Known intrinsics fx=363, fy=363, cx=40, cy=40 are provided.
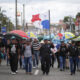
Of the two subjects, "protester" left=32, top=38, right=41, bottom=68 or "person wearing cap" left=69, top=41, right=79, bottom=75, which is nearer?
"person wearing cap" left=69, top=41, right=79, bottom=75

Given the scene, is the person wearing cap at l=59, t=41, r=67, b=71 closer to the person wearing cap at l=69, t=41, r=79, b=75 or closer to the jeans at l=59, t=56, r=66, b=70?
the jeans at l=59, t=56, r=66, b=70

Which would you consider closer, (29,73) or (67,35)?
(29,73)

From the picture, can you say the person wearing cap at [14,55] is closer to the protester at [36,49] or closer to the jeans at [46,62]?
the jeans at [46,62]

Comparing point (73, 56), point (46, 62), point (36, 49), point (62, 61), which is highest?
point (36, 49)

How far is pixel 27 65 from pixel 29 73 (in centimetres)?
42

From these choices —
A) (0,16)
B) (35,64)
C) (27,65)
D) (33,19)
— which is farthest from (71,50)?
(0,16)

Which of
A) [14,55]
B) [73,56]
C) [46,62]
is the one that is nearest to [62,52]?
[73,56]

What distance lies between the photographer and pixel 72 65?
1833 centimetres

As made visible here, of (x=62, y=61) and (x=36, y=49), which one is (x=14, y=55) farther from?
(x=36, y=49)

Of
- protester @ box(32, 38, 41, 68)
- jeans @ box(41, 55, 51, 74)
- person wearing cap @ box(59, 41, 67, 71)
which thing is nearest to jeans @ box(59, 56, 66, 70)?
person wearing cap @ box(59, 41, 67, 71)

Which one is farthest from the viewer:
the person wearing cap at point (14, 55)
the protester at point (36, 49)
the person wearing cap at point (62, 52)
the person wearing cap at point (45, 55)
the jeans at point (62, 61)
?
the protester at point (36, 49)

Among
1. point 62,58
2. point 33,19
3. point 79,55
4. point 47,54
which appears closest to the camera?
point 47,54

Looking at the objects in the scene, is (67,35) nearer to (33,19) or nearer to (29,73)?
(33,19)

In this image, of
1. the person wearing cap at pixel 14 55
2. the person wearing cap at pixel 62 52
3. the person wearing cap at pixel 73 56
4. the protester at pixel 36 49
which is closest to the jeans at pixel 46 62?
the person wearing cap at pixel 73 56
